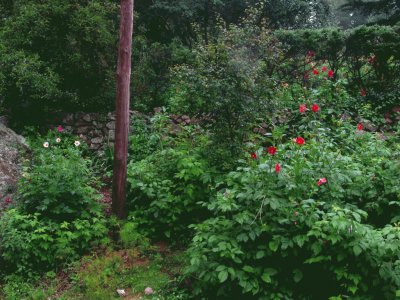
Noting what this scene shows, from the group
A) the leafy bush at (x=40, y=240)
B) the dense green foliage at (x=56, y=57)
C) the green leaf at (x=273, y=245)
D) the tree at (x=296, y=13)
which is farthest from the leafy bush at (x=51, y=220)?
the tree at (x=296, y=13)

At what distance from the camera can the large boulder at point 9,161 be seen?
6.62m

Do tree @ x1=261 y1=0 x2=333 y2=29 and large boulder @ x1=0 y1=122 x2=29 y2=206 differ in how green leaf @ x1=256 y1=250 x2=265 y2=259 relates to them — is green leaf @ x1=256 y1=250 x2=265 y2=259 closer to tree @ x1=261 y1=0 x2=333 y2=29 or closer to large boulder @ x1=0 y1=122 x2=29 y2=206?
large boulder @ x1=0 y1=122 x2=29 y2=206

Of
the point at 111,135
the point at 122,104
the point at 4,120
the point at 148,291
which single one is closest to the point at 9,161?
the point at 4,120

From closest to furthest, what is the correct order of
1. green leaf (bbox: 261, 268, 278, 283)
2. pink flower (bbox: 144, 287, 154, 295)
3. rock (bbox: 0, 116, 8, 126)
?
green leaf (bbox: 261, 268, 278, 283)
pink flower (bbox: 144, 287, 154, 295)
rock (bbox: 0, 116, 8, 126)

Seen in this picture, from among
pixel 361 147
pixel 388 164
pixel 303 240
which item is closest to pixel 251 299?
pixel 303 240

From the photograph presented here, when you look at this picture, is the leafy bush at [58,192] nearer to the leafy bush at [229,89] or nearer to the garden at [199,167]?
the garden at [199,167]

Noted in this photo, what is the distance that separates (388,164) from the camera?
5.04 metres

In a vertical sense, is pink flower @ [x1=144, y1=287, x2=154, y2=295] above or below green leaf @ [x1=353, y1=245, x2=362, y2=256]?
below

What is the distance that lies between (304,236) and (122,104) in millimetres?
3303

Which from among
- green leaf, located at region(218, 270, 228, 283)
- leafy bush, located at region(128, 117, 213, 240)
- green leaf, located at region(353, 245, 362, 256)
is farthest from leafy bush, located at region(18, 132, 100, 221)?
green leaf, located at region(353, 245, 362, 256)

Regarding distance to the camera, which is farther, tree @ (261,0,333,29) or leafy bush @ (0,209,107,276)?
tree @ (261,0,333,29)

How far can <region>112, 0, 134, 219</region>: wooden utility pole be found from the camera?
647cm

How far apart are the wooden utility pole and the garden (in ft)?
0.34

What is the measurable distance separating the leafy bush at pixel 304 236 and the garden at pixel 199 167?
17 mm
